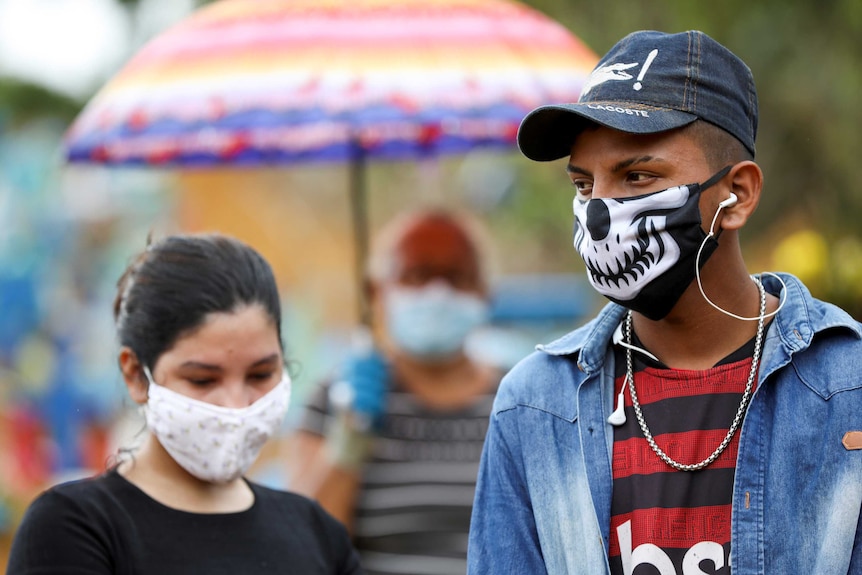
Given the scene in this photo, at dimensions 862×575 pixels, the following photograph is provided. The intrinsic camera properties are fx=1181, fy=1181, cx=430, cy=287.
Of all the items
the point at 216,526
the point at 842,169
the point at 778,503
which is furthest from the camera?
the point at 842,169

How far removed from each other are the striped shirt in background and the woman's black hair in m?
1.43

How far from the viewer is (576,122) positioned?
2545 millimetres

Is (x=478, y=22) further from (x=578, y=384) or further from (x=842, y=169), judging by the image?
(x=842, y=169)

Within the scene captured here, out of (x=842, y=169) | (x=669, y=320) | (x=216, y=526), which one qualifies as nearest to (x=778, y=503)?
(x=669, y=320)

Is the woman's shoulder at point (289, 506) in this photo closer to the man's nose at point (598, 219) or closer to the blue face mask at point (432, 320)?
the man's nose at point (598, 219)

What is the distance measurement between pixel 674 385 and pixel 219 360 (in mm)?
1123

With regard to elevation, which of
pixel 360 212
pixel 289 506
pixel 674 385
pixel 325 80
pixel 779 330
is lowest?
pixel 289 506

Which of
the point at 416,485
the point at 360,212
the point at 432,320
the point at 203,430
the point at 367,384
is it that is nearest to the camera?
the point at 203,430

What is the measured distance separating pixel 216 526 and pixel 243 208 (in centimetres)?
1052

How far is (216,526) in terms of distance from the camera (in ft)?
9.36

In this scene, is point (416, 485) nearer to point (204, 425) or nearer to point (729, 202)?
point (204, 425)

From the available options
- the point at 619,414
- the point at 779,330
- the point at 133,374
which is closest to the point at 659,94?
the point at 779,330

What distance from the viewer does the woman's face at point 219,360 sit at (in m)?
2.91

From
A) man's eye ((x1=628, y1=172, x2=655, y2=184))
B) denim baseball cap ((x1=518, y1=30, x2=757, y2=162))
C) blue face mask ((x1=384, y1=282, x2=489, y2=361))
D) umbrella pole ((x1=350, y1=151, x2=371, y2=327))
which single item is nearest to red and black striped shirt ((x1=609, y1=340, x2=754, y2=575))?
man's eye ((x1=628, y1=172, x2=655, y2=184))
